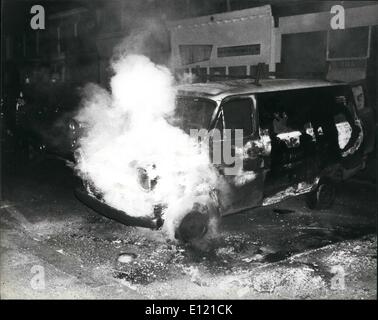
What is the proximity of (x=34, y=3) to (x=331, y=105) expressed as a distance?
1624cm

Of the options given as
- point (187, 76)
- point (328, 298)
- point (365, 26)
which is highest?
point (365, 26)

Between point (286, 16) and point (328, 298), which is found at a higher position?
point (286, 16)

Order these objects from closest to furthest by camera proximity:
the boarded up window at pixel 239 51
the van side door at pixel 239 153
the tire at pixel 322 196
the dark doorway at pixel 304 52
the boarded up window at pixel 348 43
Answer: the van side door at pixel 239 153 → the tire at pixel 322 196 → the boarded up window at pixel 348 43 → the dark doorway at pixel 304 52 → the boarded up window at pixel 239 51

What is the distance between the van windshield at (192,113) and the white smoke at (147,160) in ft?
0.46

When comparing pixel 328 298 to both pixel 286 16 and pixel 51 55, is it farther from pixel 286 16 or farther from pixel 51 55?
pixel 51 55

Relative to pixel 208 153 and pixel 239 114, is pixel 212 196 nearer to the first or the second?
pixel 208 153

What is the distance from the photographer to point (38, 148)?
1055cm

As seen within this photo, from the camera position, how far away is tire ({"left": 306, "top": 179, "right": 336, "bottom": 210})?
664 cm

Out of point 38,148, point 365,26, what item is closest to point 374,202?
point 365,26

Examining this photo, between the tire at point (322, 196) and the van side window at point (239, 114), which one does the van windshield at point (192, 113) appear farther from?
the tire at point (322, 196)

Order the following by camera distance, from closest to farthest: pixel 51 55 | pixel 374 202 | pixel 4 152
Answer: pixel 374 202 → pixel 4 152 → pixel 51 55

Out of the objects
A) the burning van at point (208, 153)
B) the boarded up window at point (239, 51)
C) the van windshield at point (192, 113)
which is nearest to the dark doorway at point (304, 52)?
the boarded up window at point (239, 51)

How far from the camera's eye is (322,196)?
6711 millimetres

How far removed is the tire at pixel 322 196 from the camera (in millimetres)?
6641
